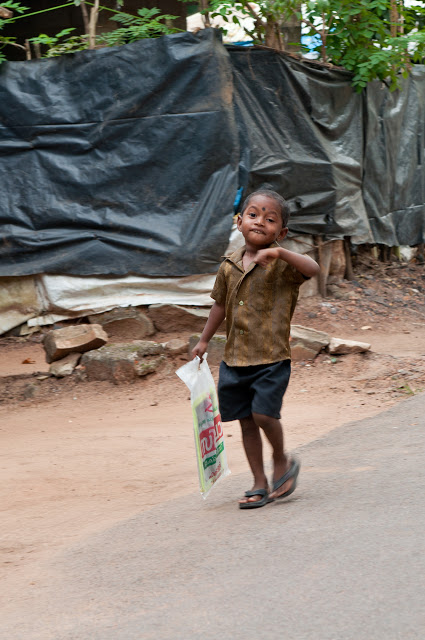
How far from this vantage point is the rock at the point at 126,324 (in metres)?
8.27

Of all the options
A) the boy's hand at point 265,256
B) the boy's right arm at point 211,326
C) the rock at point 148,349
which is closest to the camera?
the boy's hand at point 265,256

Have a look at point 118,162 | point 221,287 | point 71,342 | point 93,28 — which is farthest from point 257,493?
point 93,28

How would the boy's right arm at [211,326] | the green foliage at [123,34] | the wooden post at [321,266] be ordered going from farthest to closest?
the wooden post at [321,266]
the green foliage at [123,34]
the boy's right arm at [211,326]

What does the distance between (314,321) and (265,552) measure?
6019 millimetres

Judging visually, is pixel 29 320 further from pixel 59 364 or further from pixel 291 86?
pixel 291 86

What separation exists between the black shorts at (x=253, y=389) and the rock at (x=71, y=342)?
144 inches

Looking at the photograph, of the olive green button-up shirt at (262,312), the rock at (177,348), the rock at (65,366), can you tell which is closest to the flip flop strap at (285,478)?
the olive green button-up shirt at (262,312)

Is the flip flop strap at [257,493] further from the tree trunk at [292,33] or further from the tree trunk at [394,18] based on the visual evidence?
the tree trunk at [394,18]

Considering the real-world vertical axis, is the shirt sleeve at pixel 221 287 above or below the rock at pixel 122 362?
above

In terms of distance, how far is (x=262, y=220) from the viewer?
11.5ft

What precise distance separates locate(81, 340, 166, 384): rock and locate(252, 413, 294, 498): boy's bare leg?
3.35m

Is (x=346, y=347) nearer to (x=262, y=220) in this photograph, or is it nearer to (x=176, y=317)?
(x=176, y=317)

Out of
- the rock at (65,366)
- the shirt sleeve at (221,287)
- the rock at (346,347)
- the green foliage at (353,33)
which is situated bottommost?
the rock at (65,366)

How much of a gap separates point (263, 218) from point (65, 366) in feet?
13.1
